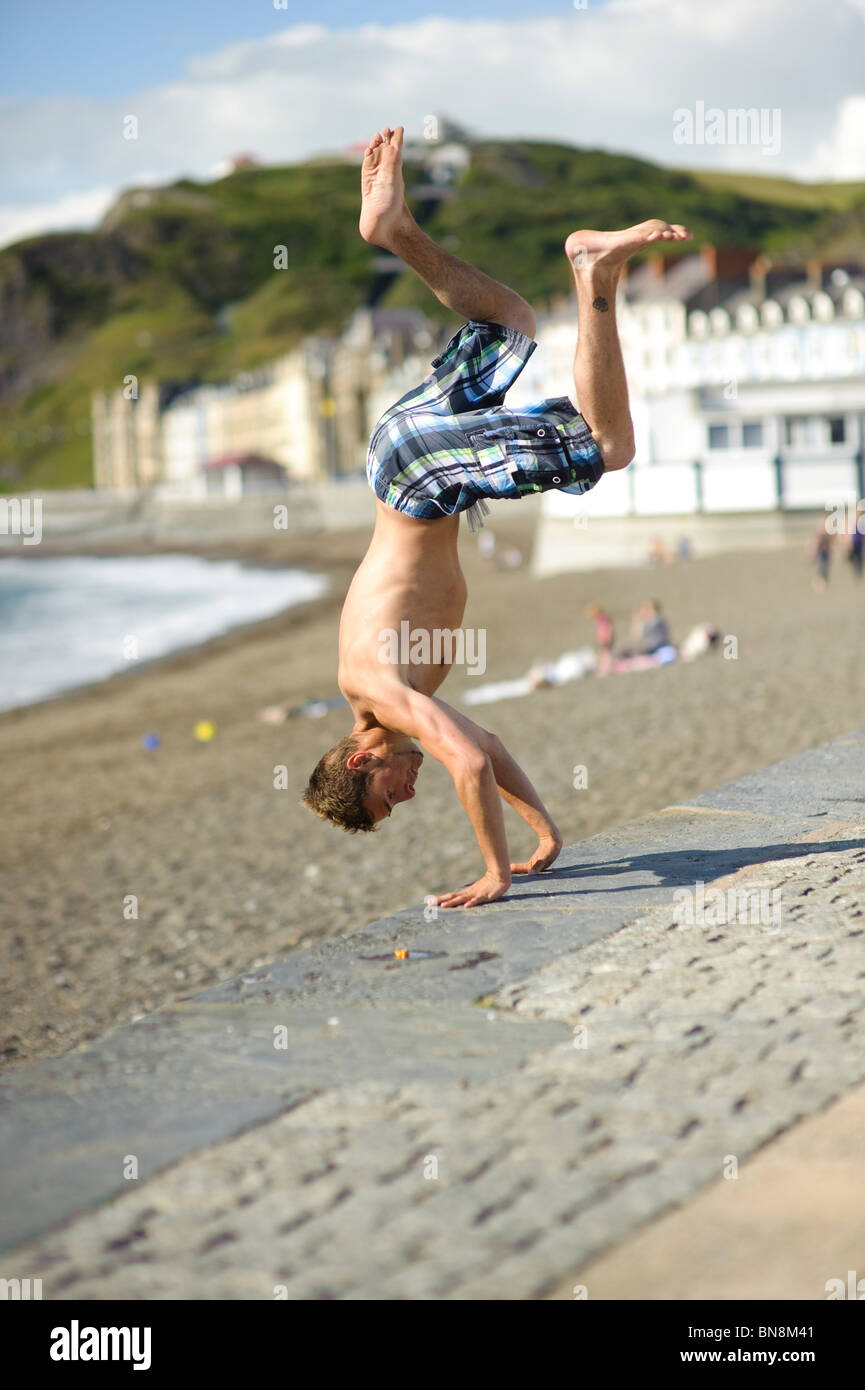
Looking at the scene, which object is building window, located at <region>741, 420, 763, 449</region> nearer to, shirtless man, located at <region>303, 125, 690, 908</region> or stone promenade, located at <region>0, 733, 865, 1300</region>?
shirtless man, located at <region>303, 125, 690, 908</region>

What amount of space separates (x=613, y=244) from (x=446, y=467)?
878mm

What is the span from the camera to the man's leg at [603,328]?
4.39m

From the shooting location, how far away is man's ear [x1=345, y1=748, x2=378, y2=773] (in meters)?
4.84

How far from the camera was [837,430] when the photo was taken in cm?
4403

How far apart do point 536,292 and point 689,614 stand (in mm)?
124502

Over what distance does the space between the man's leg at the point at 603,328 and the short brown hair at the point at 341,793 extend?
4.41 feet

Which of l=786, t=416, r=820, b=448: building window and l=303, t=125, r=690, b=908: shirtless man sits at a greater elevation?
l=786, t=416, r=820, b=448: building window

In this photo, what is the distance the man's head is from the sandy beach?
3.95 meters

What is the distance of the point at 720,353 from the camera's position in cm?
5238

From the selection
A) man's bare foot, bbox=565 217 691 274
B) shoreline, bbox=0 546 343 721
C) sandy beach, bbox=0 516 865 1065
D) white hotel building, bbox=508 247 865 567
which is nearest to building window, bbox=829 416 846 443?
white hotel building, bbox=508 247 865 567

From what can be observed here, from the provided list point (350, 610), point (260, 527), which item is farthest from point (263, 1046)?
point (260, 527)

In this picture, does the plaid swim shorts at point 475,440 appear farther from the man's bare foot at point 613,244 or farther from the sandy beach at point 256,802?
the sandy beach at point 256,802

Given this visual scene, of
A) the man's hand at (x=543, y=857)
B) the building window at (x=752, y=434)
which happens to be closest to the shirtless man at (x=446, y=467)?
the man's hand at (x=543, y=857)
